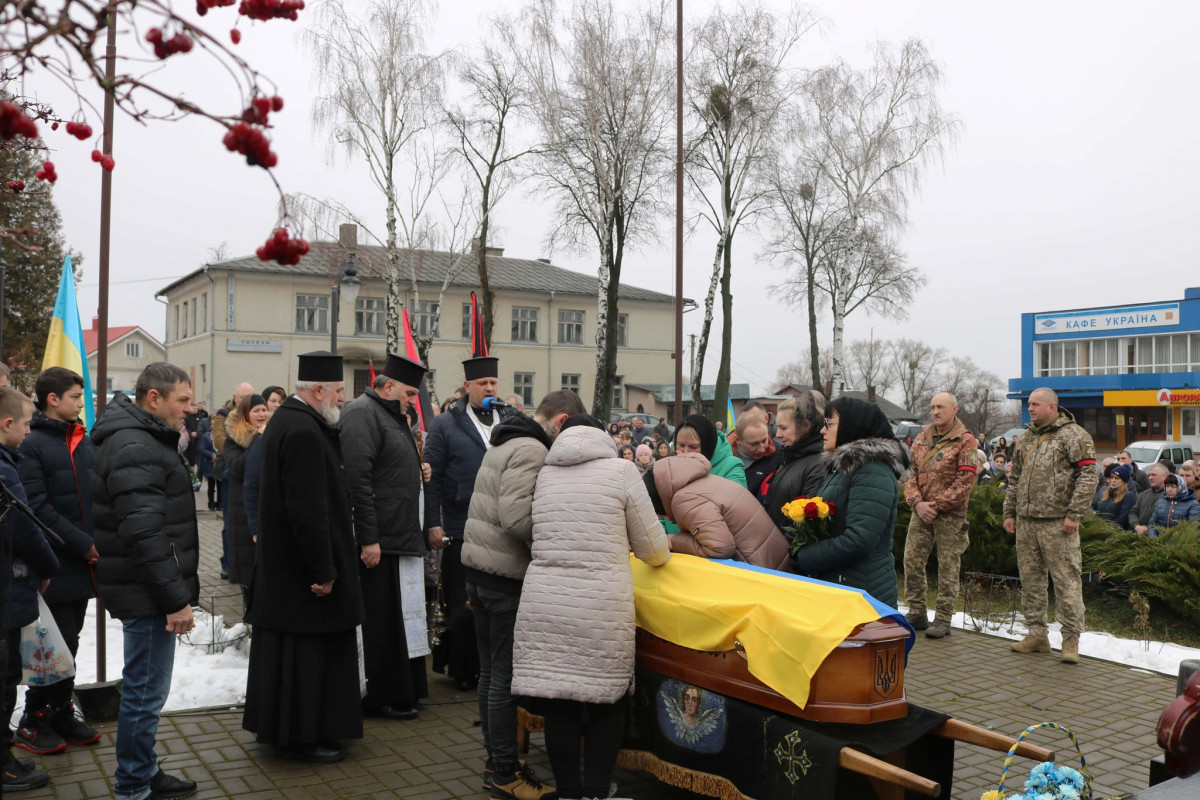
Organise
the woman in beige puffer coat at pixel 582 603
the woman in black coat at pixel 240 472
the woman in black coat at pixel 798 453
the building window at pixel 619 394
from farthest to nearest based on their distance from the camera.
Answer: the building window at pixel 619 394, the woman in black coat at pixel 240 472, the woman in black coat at pixel 798 453, the woman in beige puffer coat at pixel 582 603

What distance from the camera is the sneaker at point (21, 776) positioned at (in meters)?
4.54

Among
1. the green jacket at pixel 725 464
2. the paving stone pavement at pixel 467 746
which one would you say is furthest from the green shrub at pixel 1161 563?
the green jacket at pixel 725 464

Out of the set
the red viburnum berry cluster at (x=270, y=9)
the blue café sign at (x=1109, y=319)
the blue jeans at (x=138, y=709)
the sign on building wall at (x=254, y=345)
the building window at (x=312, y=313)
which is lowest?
the blue jeans at (x=138, y=709)

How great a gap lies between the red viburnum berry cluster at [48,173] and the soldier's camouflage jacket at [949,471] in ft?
23.7

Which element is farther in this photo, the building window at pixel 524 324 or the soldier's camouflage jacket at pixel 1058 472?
the building window at pixel 524 324

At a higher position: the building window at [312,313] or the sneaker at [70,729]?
the building window at [312,313]

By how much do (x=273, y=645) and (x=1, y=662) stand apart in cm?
134

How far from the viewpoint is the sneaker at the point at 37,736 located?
5.03 meters

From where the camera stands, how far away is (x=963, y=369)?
8488 centimetres

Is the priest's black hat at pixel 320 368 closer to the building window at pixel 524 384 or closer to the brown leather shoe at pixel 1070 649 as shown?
the brown leather shoe at pixel 1070 649

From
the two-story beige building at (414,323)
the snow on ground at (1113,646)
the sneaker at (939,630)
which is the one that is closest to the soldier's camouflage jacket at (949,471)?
the sneaker at (939,630)

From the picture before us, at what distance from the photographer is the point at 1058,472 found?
7.61 metres

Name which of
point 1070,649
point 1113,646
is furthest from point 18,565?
point 1113,646

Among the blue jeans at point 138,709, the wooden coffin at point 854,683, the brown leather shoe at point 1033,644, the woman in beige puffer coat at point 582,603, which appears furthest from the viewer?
the brown leather shoe at point 1033,644
